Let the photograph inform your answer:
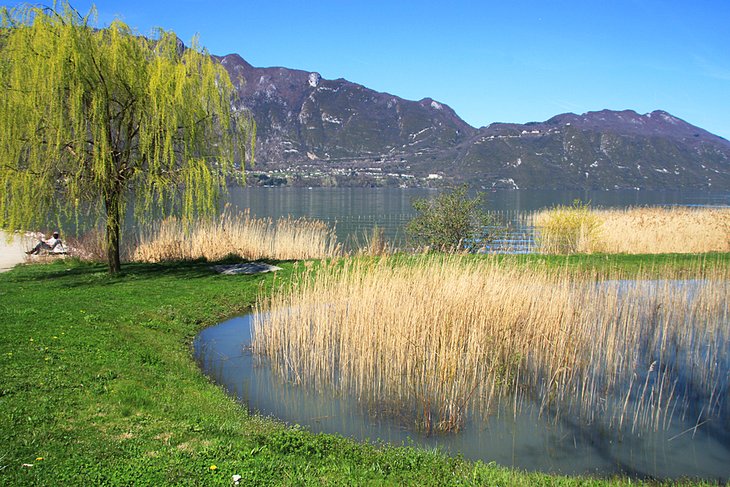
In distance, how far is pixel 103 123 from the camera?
13.8 metres

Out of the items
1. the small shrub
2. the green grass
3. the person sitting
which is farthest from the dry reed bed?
the person sitting

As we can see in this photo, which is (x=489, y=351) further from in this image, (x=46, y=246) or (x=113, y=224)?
(x=46, y=246)

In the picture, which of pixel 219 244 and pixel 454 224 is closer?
pixel 219 244

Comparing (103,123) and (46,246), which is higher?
(103,123)

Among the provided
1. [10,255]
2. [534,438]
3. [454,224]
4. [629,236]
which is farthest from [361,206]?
[534,438]

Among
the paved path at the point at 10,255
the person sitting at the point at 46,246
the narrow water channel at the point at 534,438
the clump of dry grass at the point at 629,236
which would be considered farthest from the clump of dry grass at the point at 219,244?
the narrow water channel at the point at 534,438

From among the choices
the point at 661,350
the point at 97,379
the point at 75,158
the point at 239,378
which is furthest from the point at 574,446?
the point at 75,158

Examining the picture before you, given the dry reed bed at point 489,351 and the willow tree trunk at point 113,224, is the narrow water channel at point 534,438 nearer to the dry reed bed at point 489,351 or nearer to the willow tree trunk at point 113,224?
the dry reed bed at point 489,351

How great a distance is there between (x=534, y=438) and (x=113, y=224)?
38.8 ft

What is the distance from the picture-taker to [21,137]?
13555mm

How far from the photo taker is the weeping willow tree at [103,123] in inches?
529

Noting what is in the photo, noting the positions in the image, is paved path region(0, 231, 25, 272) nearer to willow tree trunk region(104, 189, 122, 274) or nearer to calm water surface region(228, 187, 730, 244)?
willow tree trunk region(104, 189, 122, 274)

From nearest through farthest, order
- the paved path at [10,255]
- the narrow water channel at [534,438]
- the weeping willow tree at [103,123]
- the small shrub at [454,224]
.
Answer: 1. the narrow water channel at [534,438]
2. the weeping willow tree at [103,123]
3. the paved path at [10,255]
4. the small shrub at [454,224]

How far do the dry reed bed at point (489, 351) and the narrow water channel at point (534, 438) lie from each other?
0.26m
